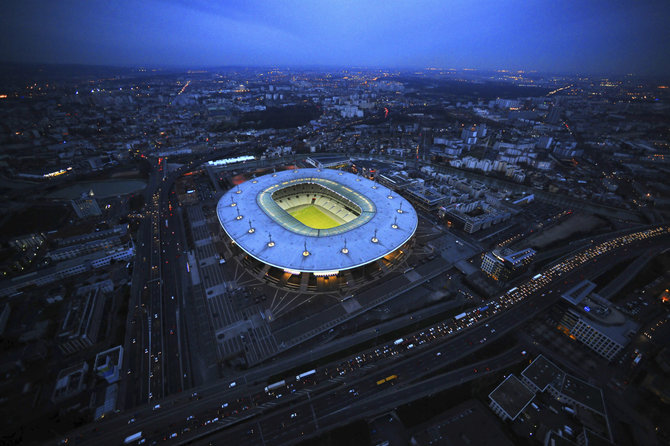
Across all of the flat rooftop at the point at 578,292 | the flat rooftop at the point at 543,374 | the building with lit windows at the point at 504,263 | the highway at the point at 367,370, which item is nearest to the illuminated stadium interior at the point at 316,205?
→ the building with lit windows at the point at 504,263

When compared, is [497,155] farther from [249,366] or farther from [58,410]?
[58,410]

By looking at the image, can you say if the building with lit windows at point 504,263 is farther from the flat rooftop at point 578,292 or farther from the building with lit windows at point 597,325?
the building with lit windows at point 597,325

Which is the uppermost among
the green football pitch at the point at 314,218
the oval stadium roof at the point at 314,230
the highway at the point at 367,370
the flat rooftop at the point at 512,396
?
the oval stadium roof at the point at 314,230

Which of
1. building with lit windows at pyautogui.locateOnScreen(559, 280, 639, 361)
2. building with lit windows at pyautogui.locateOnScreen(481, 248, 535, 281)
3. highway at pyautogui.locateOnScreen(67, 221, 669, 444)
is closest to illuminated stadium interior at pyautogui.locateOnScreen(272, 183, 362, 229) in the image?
building with lit windows at pyautogui.locateOnScreen(481, 248, 535, 281)

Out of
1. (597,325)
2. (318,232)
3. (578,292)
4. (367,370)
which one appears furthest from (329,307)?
(578,292)

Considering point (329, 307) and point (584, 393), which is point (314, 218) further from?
point (584, 393)
